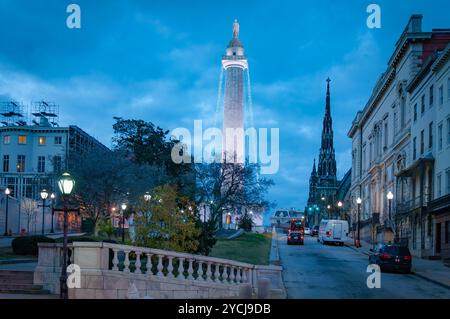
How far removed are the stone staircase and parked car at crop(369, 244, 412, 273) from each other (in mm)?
23330

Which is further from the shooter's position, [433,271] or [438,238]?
[438,238]

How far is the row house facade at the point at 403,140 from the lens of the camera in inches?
2189

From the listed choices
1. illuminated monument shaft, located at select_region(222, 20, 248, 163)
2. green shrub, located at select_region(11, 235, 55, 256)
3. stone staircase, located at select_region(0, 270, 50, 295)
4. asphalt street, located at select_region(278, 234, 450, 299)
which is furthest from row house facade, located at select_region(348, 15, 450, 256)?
stone staircase, located at select_region(0, 270, 50, 295)

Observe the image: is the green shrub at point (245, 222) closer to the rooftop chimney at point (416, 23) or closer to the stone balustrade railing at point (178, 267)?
the rooftop chimney at point (416, 23)

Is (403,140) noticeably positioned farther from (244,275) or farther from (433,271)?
(244,275)

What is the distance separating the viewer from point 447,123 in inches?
1935

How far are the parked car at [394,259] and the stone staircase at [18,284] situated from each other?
76.5ft

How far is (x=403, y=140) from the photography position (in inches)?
2623

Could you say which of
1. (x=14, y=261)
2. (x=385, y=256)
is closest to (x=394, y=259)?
(x=385, y=256)

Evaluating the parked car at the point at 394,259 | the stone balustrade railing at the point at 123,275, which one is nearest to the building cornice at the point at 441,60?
the parked car at the point at 394,259

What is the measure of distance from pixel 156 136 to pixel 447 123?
163 feet

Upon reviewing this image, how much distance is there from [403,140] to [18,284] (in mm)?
52433
